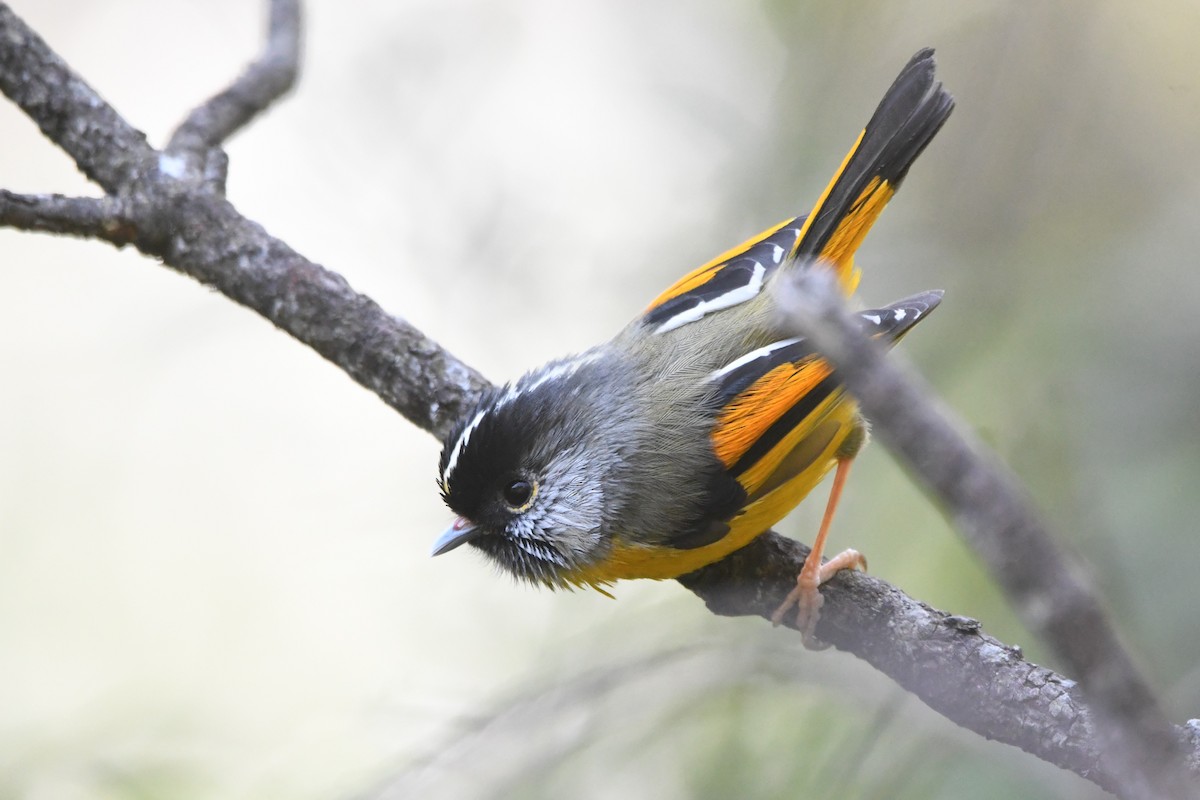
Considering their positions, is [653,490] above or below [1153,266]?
below

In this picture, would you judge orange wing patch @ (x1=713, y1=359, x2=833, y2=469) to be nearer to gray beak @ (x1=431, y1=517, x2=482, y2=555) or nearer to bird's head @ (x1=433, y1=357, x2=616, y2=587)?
bird's head @ (x1=433, y1=357, x2=616, y2=587)

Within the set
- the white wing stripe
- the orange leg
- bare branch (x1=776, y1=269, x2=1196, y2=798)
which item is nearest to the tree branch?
the white wing stripe

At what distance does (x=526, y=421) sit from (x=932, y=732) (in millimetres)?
1253

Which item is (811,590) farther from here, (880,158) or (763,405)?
(880,158)

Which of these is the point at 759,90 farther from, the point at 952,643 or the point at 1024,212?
the point at 952,643

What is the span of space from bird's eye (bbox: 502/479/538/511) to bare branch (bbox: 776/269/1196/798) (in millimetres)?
1877

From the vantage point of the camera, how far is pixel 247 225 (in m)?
2.84

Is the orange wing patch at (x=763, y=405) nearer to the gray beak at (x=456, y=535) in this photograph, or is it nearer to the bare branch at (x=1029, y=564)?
the gray beak at (x=456, y=535)

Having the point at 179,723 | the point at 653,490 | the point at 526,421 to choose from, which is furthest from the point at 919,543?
the point at 179,723

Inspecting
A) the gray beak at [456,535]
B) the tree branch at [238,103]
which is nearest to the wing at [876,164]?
the gray beak at [456,535]

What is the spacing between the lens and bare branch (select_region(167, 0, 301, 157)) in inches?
117

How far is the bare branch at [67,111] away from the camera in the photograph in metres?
2.81

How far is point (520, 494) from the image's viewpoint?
262 cm

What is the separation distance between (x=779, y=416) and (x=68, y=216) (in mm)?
1994
